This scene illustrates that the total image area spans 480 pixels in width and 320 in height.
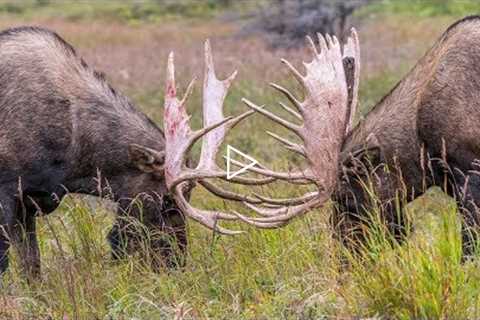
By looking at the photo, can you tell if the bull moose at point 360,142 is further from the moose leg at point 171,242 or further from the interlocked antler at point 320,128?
the moose leg at point 171,242

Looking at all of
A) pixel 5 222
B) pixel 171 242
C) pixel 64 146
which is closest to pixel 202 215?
pixel 171 242

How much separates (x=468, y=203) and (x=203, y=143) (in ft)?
5.67

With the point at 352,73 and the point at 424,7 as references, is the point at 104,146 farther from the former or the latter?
the point at 424,7

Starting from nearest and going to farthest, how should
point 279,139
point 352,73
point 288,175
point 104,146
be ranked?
point 288,175 → point 279,139 → point 104,146 → point 352,73

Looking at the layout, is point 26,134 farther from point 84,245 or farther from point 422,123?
point 422,123

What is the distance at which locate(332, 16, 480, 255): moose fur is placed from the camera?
7547mm

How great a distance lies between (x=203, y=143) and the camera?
7.68m

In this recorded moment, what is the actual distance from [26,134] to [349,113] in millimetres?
2133

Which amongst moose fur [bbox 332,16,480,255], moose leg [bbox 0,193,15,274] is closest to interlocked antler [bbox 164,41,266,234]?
moose fur [bbox 332,16,480,255]

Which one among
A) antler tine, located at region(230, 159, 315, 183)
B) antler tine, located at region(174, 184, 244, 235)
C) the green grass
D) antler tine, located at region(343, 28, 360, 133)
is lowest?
the green grass

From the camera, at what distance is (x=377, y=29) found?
22.5m

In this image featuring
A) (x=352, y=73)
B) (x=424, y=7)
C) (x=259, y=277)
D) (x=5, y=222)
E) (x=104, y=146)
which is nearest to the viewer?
(x=259, y=277)

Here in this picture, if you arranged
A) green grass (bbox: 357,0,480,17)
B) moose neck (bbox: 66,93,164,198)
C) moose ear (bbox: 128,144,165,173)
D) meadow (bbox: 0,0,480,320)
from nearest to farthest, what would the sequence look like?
1. meadow (bbox: 0,0,480,320)
2. moose ear (bbox: 128,144,165,173)
3. moose neck (bbox: 66,93,164,198)
4. green grass (bbox: 357,0,480,17)

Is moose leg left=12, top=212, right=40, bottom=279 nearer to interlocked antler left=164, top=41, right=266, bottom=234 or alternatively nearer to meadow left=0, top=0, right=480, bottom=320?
meadow left=0, top=0, right=480, bottom=320
